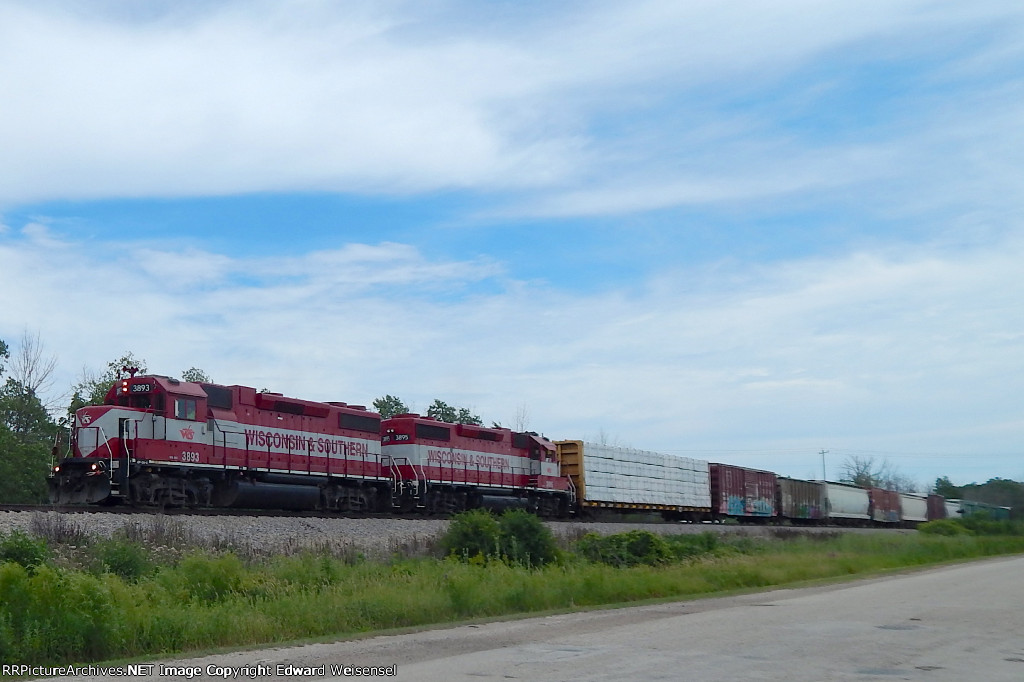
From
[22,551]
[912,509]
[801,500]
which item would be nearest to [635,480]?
[801,500]

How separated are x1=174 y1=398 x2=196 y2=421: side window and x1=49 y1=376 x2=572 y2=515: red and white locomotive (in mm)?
35

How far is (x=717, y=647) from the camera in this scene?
11.2 m

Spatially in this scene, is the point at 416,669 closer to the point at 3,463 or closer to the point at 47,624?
the point at 47,624

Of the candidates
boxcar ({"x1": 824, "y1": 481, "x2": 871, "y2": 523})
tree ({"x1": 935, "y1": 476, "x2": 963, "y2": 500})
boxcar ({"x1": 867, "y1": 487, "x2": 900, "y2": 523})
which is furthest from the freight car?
tree ({"x1": 935, "y1": 476, "x2": 963, "y2": 500})

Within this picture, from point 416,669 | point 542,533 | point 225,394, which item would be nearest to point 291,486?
point 225,394

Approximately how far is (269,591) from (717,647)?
707 centimetres

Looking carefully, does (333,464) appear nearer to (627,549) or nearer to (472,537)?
(472,537)

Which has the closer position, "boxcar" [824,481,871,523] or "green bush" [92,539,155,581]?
"green bush" [92,539,155,581]

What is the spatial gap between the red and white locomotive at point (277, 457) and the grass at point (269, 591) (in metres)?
6.23

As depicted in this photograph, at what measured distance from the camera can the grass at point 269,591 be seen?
11.5m

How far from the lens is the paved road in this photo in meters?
9.48

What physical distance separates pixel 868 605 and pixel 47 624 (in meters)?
12.9

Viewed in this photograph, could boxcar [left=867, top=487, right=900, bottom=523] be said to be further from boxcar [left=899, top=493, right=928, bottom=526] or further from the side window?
the side window

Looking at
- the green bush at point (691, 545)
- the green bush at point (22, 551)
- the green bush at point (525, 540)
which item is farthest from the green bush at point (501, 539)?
the green bush at point (22, 551)
